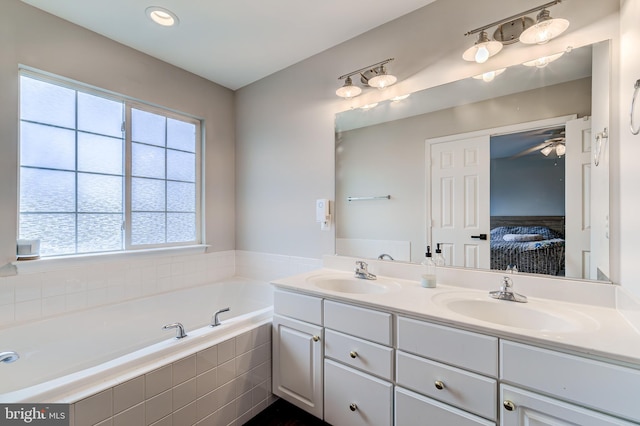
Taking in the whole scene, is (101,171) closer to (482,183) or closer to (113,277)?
(113,277)

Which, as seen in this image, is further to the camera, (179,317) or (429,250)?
(179,317)

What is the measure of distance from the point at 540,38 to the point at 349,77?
1.13m

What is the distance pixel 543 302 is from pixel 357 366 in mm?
952

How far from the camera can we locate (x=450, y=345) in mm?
1167

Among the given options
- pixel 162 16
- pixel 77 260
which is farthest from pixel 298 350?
pixel 162 16

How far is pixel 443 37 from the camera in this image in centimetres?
174

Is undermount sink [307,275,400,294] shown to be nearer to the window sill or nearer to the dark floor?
the dark floor

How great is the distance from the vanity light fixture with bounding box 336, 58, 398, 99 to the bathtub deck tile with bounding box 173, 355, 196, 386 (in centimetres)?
195

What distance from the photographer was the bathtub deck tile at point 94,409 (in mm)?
1112

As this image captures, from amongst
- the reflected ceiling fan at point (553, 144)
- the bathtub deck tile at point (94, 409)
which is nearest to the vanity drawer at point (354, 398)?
the bathtub deck tile at point (94, 409)

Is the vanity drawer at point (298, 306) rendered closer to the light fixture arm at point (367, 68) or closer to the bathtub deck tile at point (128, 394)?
the bathtub deck tile at point (128, 394)

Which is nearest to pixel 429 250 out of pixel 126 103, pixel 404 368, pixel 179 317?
pixel 404 368

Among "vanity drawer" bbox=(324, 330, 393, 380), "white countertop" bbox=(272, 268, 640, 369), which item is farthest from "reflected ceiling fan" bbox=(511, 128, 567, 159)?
"vanity drawer" bbox=(324, 330, 393, 380)

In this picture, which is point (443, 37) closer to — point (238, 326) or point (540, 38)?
point (540, 38)
